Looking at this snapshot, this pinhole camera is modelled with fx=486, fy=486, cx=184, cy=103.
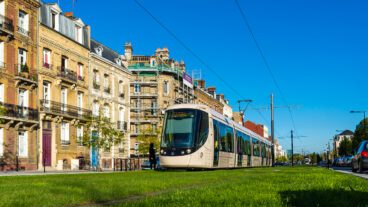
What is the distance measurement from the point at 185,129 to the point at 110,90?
1146 inches

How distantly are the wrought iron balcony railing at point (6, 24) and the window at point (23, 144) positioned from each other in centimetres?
757

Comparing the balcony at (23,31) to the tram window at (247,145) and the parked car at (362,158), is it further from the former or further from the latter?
the parked car at (362,158)

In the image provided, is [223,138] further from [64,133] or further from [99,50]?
[99,50]

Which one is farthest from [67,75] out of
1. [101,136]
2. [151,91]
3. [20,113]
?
[151,91]

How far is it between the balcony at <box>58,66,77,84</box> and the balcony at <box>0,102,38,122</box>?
5.05 metres

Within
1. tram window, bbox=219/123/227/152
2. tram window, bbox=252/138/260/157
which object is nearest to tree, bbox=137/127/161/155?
tram window, bbox=252/138/260/157

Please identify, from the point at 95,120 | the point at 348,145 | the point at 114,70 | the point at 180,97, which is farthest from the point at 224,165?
the point at 348,145

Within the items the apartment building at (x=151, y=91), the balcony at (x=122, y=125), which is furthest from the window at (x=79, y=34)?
the apartment building at (x=151, y=91)

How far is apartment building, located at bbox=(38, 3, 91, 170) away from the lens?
127 ft

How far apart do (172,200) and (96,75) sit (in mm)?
43633

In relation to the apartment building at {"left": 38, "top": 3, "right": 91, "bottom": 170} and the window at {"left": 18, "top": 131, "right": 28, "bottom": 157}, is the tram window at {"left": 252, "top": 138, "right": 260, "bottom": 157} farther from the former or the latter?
the window at {"left": 18, "top": 131, "right": 28, "bottom": 157}

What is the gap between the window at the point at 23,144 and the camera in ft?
116

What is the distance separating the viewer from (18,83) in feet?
116

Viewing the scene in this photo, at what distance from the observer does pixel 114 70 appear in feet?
173
